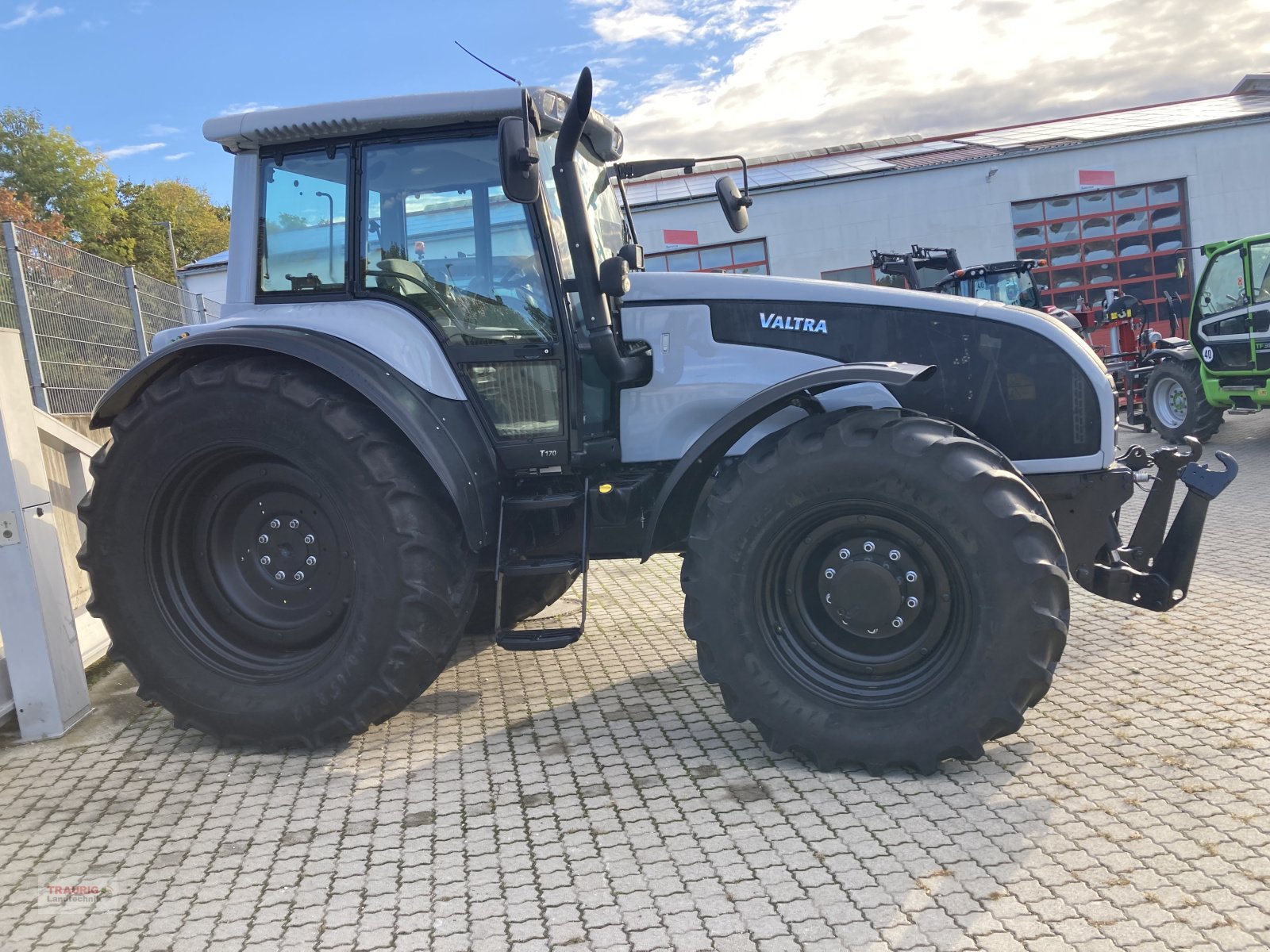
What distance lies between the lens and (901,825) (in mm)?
Result: 3180

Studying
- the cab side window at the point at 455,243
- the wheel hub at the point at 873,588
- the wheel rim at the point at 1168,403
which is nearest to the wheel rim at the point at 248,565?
the cab side window at the point at 455,243

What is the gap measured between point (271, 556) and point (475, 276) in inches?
56.9

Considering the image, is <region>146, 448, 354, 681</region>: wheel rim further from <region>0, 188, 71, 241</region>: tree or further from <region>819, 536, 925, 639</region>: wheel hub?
<region>0, 188, 71, 241</region>: tree

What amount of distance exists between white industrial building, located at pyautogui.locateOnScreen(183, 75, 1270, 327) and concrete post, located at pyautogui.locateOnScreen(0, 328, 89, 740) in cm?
2033

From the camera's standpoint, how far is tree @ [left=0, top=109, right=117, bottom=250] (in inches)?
2365

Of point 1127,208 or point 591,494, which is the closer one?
point 591,494

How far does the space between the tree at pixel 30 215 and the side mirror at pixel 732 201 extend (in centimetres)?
5239

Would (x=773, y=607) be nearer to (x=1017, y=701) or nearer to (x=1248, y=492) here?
(x=1017, y=701)

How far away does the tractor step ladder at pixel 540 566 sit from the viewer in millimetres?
3938

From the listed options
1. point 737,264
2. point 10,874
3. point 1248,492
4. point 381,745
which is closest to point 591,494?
point 381,745

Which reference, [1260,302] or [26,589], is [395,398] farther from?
[1260,302]

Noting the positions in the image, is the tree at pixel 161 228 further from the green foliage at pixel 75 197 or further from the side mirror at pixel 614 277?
the side mirror at pixel 614 277

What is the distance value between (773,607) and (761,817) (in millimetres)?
753

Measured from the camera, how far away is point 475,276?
4.24m
